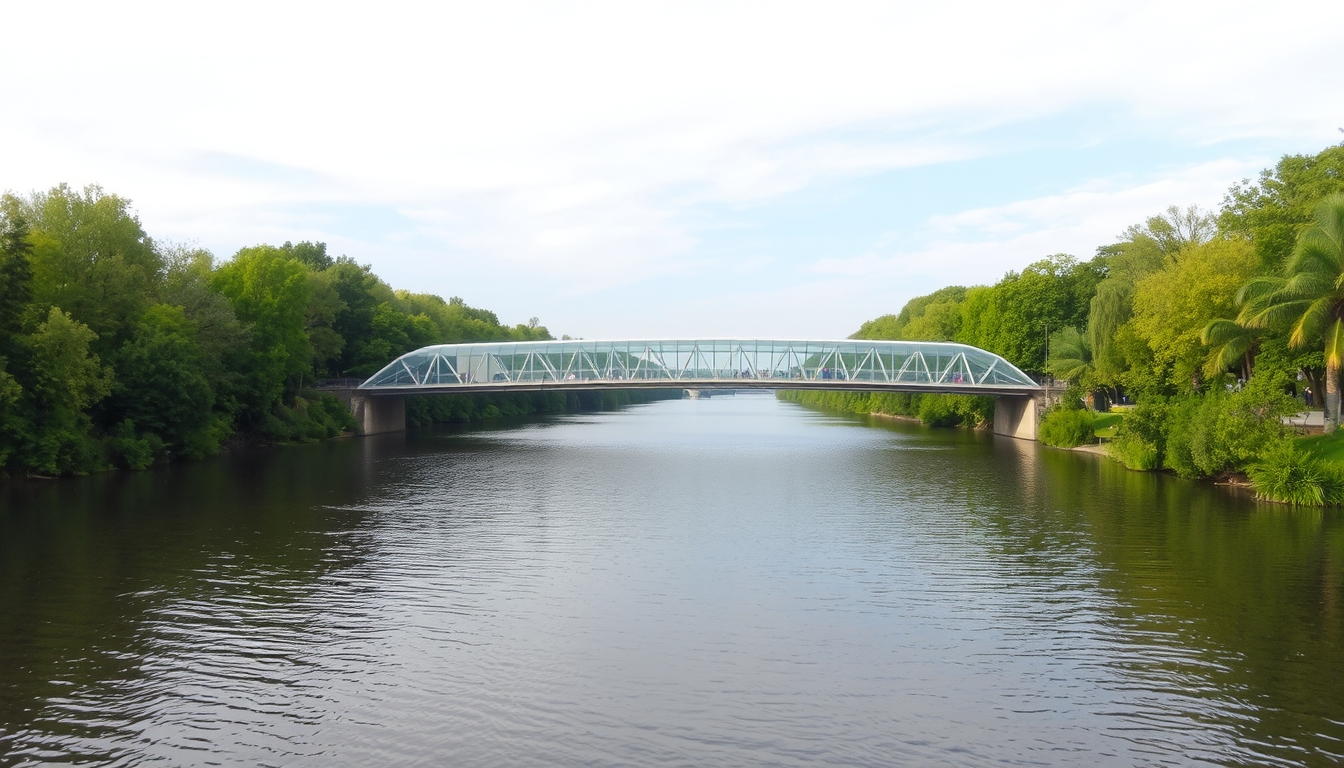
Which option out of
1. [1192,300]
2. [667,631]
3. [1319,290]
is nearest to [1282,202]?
[1192,300]

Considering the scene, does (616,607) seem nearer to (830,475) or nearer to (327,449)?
(830,475)

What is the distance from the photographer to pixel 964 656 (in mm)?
18594

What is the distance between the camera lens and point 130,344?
54469mm

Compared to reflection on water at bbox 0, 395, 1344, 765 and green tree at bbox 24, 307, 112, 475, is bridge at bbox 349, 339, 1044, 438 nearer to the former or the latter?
green tree at bbox 24, 307, 112, 475

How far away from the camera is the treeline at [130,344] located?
4634cm

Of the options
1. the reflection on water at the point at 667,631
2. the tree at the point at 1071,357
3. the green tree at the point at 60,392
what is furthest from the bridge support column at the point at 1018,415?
the green tree at the point at 60,392

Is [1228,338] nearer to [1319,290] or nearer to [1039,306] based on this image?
[1319,290]

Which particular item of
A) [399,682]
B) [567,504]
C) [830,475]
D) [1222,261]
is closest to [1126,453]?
[1222,261]

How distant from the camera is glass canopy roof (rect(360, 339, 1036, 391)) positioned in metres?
88.7

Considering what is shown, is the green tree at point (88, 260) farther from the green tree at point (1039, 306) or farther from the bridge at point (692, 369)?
the green tree at point (1039, 306)

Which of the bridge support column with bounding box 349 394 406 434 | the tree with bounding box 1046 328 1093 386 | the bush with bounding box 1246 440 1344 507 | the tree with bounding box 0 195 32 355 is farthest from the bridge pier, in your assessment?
the bush with bounding box 1246 440 1344 507

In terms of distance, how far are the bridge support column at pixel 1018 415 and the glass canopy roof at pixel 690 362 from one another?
11.2 feet

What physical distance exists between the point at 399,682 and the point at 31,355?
130 feet

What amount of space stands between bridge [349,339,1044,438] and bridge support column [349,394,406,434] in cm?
10
